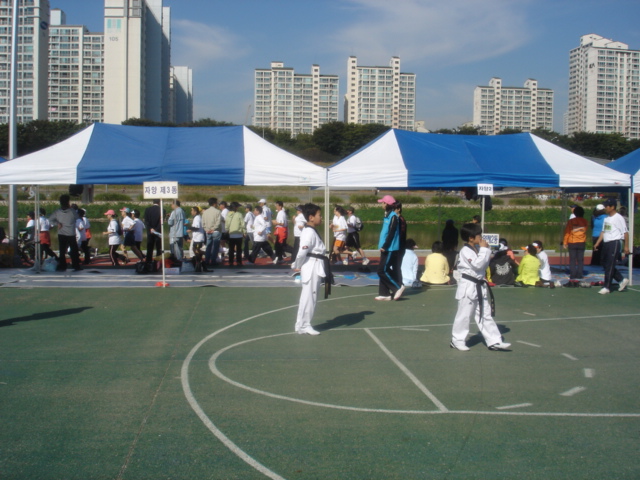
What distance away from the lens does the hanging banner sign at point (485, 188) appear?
13.7 meters

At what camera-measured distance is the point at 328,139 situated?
3381 inches

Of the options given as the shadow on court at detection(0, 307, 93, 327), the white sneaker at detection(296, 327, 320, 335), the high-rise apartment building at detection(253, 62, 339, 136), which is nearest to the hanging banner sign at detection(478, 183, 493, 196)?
the white sneaker at detection(296, 327, 320, 335)

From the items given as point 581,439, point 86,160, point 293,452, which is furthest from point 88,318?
point 581,439

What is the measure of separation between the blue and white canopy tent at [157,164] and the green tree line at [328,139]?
48.2 metres

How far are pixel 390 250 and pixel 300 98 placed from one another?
148789mm

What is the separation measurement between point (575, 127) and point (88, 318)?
156 m

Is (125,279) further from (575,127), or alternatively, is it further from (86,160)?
(575,127)

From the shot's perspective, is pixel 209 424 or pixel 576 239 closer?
pixel 209 424

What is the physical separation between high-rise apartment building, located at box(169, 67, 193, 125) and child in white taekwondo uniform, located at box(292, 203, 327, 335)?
430 feet

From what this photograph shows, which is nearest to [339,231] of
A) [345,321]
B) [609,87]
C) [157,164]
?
[157,164]

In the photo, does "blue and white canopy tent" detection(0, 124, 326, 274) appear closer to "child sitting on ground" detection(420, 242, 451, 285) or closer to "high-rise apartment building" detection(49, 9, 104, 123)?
"child sitting on ground" detection(420, 242, 451, 285)

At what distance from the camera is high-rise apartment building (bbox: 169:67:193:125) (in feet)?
454

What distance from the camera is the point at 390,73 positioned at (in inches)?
5896

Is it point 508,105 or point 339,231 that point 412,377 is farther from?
point 508,105
